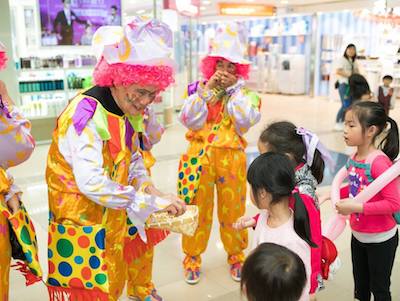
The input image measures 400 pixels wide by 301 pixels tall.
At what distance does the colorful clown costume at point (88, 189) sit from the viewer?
5.38 feet

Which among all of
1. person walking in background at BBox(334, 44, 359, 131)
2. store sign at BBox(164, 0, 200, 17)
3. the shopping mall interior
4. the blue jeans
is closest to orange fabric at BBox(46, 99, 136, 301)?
the shopping mall interior

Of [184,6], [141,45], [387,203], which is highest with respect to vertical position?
[184,6]

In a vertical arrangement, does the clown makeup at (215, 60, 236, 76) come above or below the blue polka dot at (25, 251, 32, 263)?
above

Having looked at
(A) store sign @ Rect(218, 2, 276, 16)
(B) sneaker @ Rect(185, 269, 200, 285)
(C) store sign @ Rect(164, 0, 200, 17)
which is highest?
(A) store sign @ Rect(218, 2, 276, 16)

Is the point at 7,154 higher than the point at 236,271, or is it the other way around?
the point at 7,154

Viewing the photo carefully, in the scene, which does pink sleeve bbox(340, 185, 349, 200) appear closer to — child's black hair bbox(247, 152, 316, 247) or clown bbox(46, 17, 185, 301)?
child's black hair bbox(247, 152, 316, 247)

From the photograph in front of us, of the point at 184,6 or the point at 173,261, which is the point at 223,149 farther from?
the point at 184,6

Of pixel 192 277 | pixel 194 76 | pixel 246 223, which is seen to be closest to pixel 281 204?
pixel 246 223

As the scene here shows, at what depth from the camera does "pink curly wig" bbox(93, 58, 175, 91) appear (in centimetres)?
168

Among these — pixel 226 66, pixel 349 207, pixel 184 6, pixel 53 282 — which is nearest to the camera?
pixel 53 282

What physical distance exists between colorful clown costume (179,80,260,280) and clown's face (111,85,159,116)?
774 millimetres

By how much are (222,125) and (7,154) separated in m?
1.28

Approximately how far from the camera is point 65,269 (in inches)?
68.5

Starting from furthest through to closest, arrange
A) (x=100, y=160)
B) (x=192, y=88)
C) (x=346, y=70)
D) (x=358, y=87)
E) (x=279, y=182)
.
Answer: (x=346, y=70) → (x=358, y=87) → (x=192, y=88) → (x=100, y=160) → (x=279, y=182)
